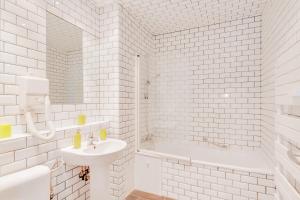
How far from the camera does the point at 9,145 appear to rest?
4.20 feet

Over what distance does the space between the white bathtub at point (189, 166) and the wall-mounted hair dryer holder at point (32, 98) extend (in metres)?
1.55

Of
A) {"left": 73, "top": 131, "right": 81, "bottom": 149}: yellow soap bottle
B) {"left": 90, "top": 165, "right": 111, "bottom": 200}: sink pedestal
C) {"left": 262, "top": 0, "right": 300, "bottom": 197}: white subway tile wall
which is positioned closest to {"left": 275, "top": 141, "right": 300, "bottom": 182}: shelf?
{"left": 262, "top": 0, "right": 300, "bottom": 197}: white subway tile wall

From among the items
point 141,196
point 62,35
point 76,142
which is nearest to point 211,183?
point 141,196

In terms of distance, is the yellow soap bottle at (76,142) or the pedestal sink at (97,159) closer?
the pedestal sink at (97,159)

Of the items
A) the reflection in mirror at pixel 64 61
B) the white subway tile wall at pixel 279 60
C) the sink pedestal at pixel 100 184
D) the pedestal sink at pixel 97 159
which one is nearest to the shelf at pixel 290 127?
the white subway tile wall at pixel 279 60

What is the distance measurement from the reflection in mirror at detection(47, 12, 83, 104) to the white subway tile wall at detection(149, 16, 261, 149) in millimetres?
1377

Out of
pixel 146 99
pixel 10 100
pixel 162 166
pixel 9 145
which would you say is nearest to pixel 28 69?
pixel 10 100

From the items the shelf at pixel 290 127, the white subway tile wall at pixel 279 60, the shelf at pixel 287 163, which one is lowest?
the shelf at pixel 287 163

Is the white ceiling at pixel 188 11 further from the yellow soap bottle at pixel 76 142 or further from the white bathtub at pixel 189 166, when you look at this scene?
the white bathtub at pixel 189 166

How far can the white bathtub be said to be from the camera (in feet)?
6.63

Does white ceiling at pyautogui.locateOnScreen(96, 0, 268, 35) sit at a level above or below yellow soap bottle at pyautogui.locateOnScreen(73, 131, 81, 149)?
above

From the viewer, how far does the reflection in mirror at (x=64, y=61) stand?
6.07 ft

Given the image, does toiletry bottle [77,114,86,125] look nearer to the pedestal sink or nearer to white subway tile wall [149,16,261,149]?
the pedestal sink

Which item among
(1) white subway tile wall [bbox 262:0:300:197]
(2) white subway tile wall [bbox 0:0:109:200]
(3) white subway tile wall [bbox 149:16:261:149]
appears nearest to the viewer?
(1) white subway tile wall [bbox 262:0:300:197]
